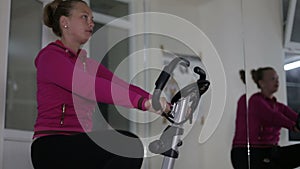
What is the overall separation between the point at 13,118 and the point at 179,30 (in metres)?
1.24

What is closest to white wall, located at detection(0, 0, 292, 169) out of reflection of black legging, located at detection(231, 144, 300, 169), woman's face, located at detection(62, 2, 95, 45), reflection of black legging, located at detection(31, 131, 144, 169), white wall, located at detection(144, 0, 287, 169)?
white wall, located at detection(144, 0, 287, 169)

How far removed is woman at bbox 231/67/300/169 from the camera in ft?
7.11

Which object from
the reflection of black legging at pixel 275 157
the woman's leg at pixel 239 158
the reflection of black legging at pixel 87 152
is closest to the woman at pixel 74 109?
the reflection of black legging at pixel 87 152

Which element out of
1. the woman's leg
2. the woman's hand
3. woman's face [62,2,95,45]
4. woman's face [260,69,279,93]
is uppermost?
woman's face [62,2,95,45]

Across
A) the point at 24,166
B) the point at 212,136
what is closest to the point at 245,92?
the point at 212,136

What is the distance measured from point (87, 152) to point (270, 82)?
150 cm

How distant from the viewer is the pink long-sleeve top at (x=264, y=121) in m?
2.22

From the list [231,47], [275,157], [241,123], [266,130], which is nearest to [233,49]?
[231,47]

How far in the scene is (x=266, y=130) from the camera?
227 centimetres

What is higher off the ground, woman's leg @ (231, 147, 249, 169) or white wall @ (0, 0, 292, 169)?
white wall @ (0, 0, 292, 169)

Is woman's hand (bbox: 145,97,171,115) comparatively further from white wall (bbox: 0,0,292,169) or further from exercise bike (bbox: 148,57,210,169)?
white wall (bbox: 0,0,292,169)

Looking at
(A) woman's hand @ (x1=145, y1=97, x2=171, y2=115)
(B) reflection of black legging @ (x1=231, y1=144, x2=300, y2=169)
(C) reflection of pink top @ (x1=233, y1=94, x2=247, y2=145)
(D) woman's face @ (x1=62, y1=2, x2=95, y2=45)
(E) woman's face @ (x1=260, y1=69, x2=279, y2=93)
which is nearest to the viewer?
(A) woman's hand @ (x1=145, y1=97, x2=171, y2=115)

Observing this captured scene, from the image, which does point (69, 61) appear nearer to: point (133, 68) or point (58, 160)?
point (58, 160)

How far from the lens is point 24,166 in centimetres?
195
